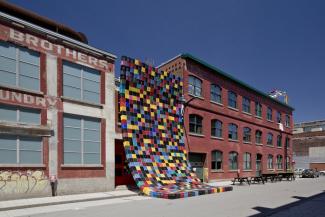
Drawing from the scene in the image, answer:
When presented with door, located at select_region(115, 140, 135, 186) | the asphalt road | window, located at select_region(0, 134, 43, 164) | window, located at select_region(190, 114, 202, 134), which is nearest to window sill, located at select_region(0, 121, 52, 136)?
window, located at select_region(0, 134, 43, 164)

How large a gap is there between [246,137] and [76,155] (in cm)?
2432

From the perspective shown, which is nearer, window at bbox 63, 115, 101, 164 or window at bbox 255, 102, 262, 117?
window at bbox 63, 115, 101, 164

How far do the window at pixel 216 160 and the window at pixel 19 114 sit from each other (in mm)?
18564

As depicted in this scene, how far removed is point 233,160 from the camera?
33781 mm

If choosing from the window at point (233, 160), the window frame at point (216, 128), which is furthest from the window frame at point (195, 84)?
the window at point (233, 160)

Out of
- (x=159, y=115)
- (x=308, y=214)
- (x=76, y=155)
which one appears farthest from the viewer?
(x=159, y=115)

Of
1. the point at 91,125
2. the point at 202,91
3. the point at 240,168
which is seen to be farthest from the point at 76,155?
the point at 240,168

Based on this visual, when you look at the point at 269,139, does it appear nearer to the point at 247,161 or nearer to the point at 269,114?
the point at 269,114

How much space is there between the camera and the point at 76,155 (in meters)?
18.3

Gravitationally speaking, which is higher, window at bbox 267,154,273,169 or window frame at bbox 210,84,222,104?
window frame at bbox 210,84,222,104

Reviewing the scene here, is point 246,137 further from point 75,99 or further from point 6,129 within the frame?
point 6,129

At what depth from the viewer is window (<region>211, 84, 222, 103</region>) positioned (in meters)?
31.4

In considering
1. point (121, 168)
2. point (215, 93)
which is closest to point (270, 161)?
point (215, 93)

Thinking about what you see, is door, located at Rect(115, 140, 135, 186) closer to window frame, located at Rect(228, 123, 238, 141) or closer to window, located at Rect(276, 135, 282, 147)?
window frame, located at Rect(228, 123, 238, 141)
